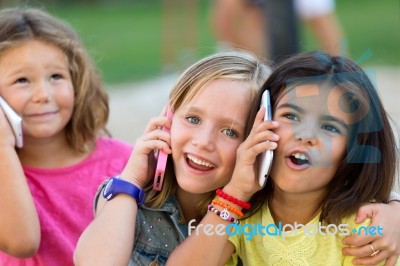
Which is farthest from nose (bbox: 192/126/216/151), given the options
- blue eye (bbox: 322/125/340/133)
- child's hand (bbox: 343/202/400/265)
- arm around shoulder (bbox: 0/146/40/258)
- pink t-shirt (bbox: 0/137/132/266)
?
pink t-shirt (bbox: 0/137/132/266)

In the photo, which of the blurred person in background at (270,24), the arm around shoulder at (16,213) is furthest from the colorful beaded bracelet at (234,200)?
the blurred person in background at (270,24)

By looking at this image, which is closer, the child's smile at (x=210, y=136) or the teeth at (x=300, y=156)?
the teeth at (x=300, y=156)

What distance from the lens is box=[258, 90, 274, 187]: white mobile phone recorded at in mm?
2264

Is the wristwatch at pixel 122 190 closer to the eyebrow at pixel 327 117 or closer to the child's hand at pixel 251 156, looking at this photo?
the child's hand at pixel 251 156

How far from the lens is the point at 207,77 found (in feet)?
8.23

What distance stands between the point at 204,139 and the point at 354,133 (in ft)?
1.44

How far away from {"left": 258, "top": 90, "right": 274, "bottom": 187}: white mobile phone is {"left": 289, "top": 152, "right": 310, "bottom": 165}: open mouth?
67 millimetres

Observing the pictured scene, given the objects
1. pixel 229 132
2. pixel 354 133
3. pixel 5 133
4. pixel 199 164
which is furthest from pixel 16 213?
pixel 354 133

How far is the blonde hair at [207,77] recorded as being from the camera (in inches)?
99.1

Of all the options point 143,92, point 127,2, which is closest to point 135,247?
point 143,92

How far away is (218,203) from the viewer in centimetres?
238

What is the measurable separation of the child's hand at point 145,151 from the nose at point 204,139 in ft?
0.40

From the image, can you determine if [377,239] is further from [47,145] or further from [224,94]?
[47,145]

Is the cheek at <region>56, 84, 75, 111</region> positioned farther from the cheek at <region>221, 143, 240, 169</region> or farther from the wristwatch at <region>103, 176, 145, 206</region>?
the cheek at <region>221, 143, 240, 169</region>
